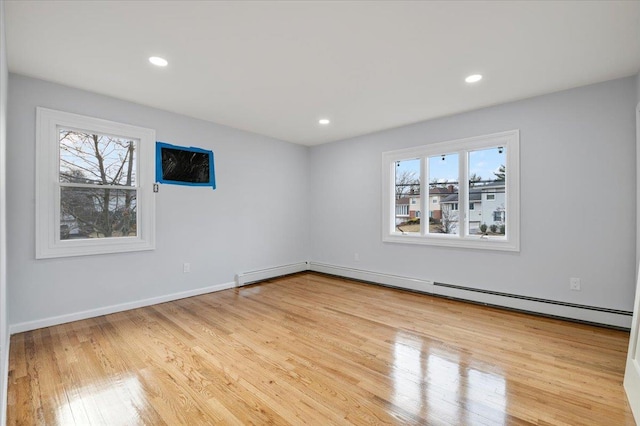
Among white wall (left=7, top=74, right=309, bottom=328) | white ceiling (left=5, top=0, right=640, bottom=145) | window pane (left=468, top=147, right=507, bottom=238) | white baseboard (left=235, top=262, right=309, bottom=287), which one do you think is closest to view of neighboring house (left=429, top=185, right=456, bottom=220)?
window pane (left=468, top=147, right=507, bottom=238)

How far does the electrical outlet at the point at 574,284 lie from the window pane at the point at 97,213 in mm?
5133

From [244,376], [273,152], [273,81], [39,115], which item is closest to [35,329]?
[39,115]

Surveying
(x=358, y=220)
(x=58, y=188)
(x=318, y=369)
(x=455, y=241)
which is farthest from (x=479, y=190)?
(x=58, y=188)

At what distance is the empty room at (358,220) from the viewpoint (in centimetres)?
195

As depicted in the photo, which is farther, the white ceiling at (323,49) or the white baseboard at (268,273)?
the white baseboard at (268,273)

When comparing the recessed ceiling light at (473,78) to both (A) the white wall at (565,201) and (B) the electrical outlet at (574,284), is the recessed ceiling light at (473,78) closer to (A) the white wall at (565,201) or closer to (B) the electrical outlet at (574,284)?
(A) the white wall at (565,201)

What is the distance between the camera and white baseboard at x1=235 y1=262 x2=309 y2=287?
469cm

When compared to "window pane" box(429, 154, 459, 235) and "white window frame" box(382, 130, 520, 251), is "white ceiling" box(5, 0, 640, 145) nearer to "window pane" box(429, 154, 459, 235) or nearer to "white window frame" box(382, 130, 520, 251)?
"white window frame" box(382, 130, 520, 251)

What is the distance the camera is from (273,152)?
530 centimetres

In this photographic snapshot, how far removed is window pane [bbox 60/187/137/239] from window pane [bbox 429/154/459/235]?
4.10 meters

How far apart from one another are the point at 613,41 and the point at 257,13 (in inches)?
109

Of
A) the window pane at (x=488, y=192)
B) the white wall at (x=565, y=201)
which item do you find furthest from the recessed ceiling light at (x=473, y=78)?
the window pane at (x=488, y=192)

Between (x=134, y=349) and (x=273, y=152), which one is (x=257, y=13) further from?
(x=273, y=152)

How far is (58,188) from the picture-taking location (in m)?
3.08
